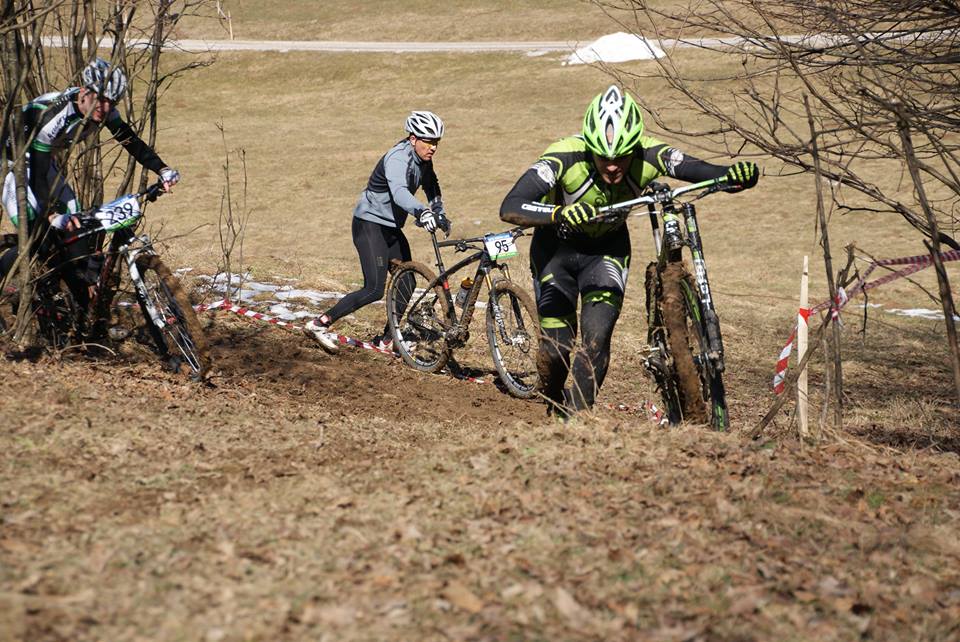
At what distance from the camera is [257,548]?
4.53 m

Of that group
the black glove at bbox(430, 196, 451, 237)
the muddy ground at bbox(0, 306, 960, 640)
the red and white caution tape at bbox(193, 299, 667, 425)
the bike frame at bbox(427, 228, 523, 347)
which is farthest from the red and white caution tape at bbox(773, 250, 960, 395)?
the black glove at bbox(430, 196, 451, 237)

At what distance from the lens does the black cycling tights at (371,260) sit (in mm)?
10125

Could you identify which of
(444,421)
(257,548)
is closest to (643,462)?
(257,548)

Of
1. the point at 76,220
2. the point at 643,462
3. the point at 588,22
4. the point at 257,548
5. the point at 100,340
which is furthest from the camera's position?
the point at 588,22

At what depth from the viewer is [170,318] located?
27.3ft

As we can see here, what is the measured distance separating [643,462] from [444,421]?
2.76 meters

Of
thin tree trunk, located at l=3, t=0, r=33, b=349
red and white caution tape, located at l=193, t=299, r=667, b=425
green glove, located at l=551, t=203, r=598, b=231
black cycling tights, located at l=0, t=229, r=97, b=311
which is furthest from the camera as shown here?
red and white caution tape, located at l=193, t=299, r=667, b=425

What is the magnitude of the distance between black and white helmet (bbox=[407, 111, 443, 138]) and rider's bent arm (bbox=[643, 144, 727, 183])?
298cm

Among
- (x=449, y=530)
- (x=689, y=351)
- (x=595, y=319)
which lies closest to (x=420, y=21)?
(x=595, y=319)

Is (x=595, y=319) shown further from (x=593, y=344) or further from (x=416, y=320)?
(x=416, y=320)

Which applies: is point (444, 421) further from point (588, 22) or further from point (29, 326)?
point (588, 22)

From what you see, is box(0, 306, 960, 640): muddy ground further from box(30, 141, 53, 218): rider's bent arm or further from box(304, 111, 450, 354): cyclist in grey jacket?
box(304, 111, 450, 354): cyclist in grey jacket

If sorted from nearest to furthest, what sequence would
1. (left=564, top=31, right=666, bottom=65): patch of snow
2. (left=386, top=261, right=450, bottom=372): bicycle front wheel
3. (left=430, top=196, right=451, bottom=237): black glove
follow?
(left=430, top=196, right=451, bottom=237): black glove → (left=386, top=261, right=450, bottom=372): bicycle front wheel → (left=564, top=31, right=666, bottom=65): patch of snow

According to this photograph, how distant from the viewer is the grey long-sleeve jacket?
9.62m
